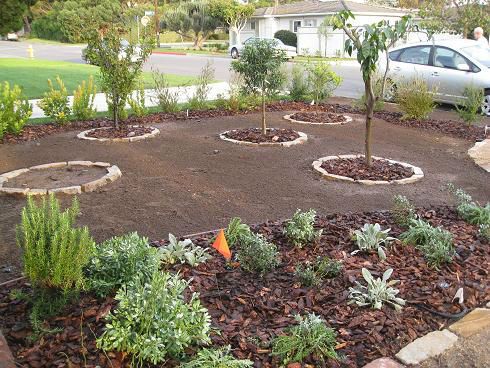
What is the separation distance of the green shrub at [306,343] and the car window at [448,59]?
11.3m

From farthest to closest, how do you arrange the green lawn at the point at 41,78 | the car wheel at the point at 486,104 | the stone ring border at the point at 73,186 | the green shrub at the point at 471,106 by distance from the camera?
the green lawn at the point at 41,78
the car wheel at the point at 486,104
the green shrub at the point at 471,106
the stone ring border at the point at 73,186

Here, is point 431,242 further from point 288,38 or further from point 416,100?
point 288,38

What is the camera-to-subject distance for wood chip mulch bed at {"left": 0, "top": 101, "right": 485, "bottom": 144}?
10008 millimetres

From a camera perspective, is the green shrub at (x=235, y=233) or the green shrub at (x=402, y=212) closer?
the green shrub at (x=235, y=233)

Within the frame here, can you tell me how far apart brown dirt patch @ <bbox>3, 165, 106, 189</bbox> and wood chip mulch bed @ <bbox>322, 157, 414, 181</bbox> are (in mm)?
3169

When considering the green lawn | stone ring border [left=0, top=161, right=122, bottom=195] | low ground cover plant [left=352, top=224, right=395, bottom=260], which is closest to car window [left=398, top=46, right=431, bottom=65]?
the green lawn

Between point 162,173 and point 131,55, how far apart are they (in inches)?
141

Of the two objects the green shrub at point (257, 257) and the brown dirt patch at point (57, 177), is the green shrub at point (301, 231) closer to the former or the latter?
the green shrub at point (257, 257)

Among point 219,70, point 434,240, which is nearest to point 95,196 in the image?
point 434,240

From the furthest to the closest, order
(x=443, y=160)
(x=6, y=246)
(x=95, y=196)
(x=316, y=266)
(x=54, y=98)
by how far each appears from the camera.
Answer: (x=54, y=98)
(x=443, y=160)
(x=95, y=196)
(x=6, y=246)
(x=316, y=266)

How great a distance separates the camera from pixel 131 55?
32.7 feet

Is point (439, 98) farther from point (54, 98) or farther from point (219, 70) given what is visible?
point (219, 70)

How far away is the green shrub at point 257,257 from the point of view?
4035 millimetres

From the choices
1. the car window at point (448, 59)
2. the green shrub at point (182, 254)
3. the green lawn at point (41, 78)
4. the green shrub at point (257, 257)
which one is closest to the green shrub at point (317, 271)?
the green shrub at point (257, 257)
